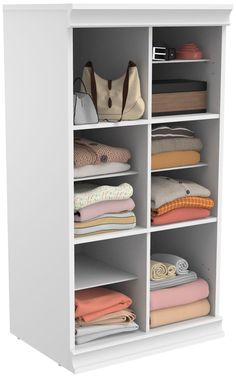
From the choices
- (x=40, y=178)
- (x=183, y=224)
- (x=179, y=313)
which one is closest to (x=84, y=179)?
(x=40, y=178)

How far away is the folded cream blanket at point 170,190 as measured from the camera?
4969 millimetres

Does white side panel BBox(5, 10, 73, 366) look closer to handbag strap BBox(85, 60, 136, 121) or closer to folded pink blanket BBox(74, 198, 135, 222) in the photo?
folded pink blanket BBox(74, 198, 135, 222)

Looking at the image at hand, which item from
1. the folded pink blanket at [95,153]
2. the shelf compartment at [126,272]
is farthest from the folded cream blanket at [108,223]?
the folded pink blanket at [95,153]

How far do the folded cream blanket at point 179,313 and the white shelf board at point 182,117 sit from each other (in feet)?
3.29

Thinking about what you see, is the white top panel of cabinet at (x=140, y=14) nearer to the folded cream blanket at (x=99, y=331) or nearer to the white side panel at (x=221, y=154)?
the white side panel at (x=221, y=154)

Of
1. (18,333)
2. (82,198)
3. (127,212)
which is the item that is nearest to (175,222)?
(127,212)

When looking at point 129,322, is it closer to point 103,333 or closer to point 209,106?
point 103,333

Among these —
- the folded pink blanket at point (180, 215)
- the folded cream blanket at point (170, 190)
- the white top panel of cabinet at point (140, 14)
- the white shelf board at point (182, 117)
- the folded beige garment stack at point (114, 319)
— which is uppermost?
the white top panel of cabinet at point (140, 14)

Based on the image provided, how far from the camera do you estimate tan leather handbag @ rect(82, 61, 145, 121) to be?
4691 mm

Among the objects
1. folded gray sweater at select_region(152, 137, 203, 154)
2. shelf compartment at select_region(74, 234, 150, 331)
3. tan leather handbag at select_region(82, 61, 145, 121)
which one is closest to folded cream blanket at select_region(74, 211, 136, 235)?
shelf compartment at select_region(74, 234, 150, 331)

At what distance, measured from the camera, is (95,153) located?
4.73m

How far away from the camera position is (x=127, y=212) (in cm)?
484

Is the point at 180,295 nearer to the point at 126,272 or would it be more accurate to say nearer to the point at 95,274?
the point at 126,272

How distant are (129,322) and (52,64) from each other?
1.38m
